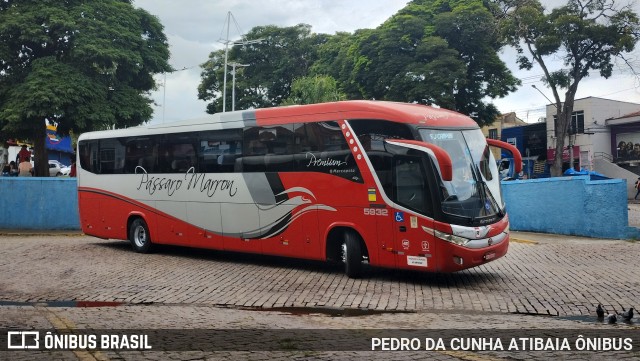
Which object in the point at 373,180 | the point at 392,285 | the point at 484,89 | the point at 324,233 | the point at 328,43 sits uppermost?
the point at 328,43

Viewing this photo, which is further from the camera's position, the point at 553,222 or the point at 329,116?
the point at 553,222

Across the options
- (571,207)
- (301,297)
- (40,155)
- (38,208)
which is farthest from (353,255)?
(40,155)

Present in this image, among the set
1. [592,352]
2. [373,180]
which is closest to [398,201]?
[373,180]

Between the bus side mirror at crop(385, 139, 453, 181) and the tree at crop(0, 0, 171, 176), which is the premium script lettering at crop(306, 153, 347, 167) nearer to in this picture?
the bus side mirror at crop(385, 139, 453, 181)

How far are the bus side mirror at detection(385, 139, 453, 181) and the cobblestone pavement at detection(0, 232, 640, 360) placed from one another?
6.57 feet

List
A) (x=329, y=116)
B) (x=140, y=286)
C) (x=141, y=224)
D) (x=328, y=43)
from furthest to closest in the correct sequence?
(x=328, y=43)
(x=141, y=224)
(x=329, y=116)
(x=140, y=286)

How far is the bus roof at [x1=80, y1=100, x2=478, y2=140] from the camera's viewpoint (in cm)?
1085

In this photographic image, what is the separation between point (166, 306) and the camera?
29.0 feet

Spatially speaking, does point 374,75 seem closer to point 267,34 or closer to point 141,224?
point 267,34

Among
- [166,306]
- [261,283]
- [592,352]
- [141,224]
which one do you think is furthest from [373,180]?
[141,224]

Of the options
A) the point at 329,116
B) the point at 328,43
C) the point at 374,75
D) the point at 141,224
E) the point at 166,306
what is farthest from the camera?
the point at 328,43

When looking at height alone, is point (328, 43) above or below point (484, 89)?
above

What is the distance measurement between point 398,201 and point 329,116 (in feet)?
7.42

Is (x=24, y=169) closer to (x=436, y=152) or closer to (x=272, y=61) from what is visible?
(x=436, y=152)
